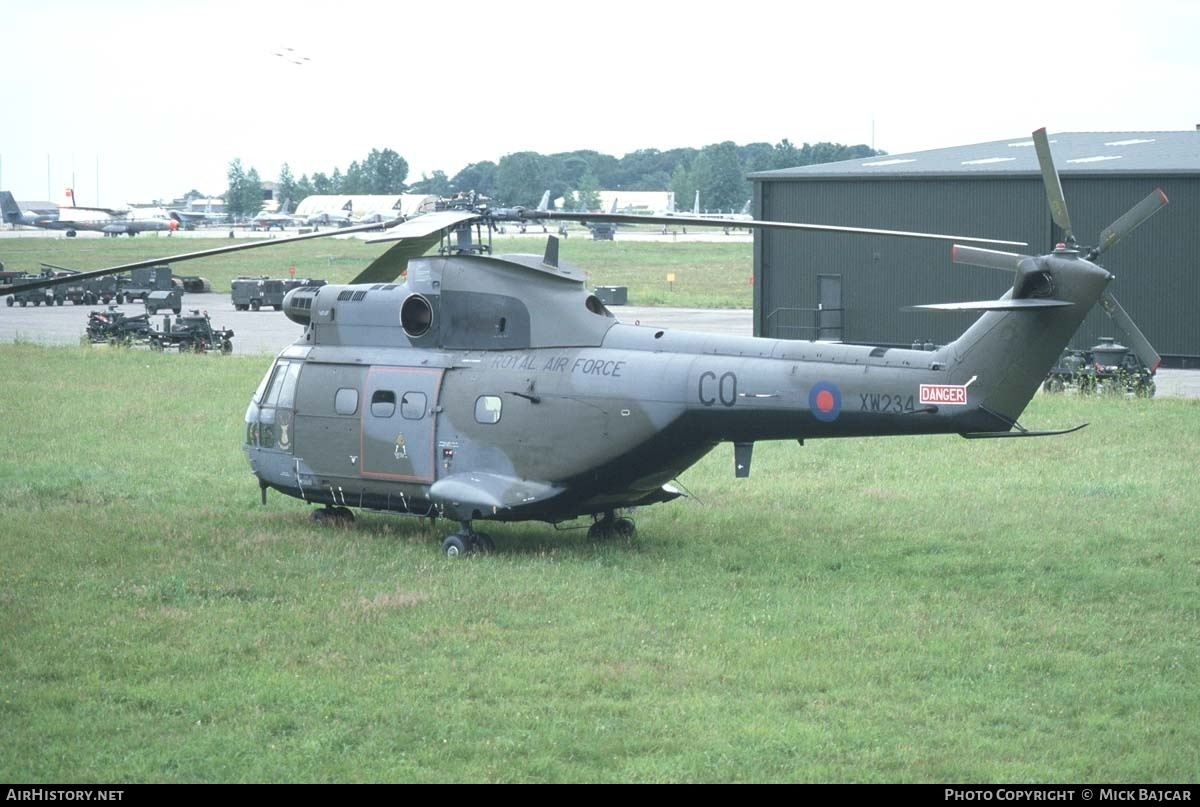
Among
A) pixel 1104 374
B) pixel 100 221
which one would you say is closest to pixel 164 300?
pixel 1104 374

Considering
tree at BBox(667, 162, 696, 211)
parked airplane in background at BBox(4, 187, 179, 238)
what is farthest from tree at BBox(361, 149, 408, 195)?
tree at BBox(667, 162, 696, 211)

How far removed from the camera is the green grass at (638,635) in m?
9.94

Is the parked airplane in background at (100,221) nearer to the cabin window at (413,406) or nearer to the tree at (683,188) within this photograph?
the tree at (683,188)

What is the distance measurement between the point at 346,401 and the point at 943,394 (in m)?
7.49

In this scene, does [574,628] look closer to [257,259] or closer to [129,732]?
[129,732]

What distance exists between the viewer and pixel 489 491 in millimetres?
16250

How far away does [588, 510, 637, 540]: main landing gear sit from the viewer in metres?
17.4

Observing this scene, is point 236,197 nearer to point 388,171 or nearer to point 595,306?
point 388,171

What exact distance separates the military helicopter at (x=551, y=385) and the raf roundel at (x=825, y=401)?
15mm

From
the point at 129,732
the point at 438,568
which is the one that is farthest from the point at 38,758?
the point at 438,568

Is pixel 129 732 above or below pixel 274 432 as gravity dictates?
below

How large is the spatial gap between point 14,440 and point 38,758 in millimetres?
17405

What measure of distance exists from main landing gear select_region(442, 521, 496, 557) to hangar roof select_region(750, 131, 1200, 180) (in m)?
26.1

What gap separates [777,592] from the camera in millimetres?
14570
